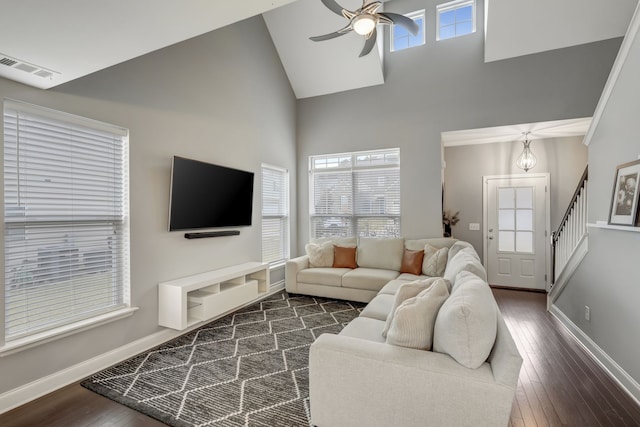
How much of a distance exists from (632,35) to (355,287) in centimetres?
370

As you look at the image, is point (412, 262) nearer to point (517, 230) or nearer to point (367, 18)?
point (517, 230)

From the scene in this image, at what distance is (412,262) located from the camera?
4402 millimetres

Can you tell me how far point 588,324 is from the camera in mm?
2980

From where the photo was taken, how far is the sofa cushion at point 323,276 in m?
4.45

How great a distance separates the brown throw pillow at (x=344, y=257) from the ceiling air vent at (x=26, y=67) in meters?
3.89

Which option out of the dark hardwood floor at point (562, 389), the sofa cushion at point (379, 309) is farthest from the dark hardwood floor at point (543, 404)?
the sofa cushion at point (379, 309)

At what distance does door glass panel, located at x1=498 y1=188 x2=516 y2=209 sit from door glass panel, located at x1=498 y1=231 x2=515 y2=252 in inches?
18.8

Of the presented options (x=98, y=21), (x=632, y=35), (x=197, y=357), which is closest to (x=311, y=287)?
(x=197, y=357)

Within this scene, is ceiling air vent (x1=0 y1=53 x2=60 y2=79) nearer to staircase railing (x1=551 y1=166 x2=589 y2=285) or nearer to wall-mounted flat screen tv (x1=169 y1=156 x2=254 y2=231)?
wall-mounted flat screen tv (x1=169 y1=156 x2=254 y2=231)

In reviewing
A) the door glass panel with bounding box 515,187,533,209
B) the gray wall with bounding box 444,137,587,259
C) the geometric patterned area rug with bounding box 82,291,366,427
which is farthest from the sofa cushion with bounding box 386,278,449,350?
the door glass panel with bounding box 515,187,533,209

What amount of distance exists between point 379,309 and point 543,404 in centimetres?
130

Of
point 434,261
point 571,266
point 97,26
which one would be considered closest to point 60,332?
point 97,26

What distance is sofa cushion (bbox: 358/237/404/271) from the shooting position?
15.2 ft

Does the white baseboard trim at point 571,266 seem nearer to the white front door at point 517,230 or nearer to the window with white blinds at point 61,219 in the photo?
the white front door at point 517,230
